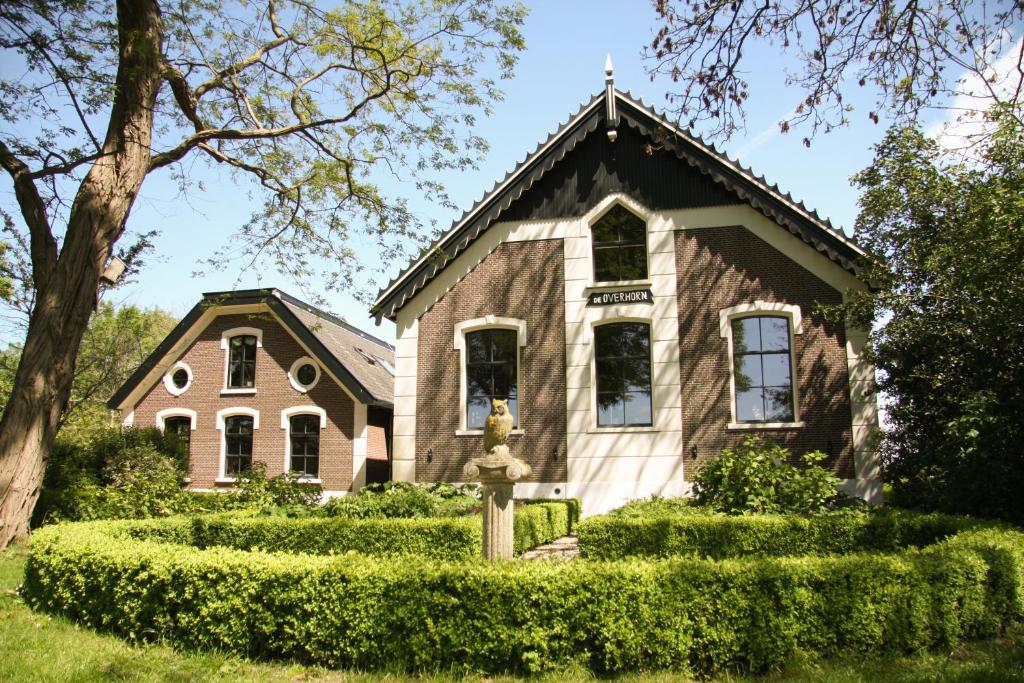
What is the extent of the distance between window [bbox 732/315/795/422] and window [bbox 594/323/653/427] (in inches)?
82.1

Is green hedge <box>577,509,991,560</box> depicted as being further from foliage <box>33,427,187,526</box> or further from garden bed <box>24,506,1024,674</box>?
foliage <box>33,427,187,526</box>

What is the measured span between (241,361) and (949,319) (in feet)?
60.9

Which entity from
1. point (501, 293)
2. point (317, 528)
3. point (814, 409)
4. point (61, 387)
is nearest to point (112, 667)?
point (317, 528)

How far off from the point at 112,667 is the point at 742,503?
10381mm

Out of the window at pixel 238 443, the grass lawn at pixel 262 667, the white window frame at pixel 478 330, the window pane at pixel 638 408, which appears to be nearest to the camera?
the grass lawn at pixel 262 667

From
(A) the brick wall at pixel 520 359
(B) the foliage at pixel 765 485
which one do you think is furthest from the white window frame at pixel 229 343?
(B) the foliage at pixel 765 485

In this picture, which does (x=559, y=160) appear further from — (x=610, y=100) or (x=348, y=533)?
(x=348, y=533)

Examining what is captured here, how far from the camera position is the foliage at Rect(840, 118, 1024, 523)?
10.6 meters

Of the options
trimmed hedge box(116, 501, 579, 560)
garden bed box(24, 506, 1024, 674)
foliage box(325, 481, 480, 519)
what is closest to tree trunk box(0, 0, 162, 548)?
trimmed hedge box(116, 501, 579, 560)

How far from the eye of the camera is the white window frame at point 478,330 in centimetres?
1652

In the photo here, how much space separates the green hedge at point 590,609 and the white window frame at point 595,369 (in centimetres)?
867

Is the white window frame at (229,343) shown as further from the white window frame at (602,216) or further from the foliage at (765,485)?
the foliage at (765,485)

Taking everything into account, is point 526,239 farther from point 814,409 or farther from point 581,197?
point 814,409

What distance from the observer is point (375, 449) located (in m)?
20.3
